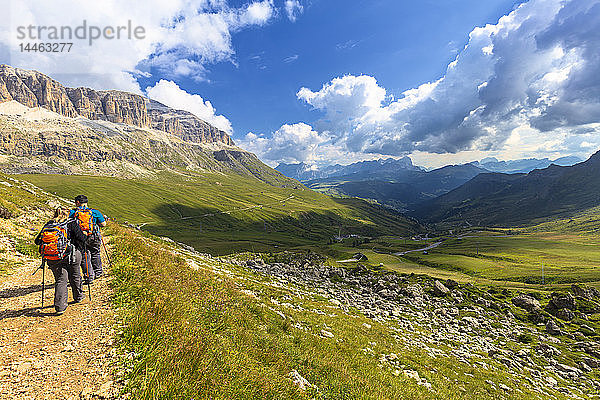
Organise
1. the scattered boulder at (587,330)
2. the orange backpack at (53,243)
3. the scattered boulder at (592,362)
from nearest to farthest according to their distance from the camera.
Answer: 1. the orange backpack at (53,243)
2. the scattered boulder at (592,362)
3. the scattered boulder at (587,330)

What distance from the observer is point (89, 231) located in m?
11.7

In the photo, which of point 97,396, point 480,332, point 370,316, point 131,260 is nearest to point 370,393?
point 97,396

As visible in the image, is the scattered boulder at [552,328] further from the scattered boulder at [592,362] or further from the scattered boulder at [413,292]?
the scattered boulder at [413,292]

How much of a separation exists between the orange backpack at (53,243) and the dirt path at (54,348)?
81.1 inches

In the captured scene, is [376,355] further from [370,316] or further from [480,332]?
[480,332]

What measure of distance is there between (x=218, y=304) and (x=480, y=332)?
4221 centimetres

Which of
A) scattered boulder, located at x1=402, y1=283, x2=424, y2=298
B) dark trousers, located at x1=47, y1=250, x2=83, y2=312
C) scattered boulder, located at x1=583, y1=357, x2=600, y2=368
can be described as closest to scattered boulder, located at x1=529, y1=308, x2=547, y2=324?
scattered boulder, located at x1=583, y1=357, x2=600, y2=368

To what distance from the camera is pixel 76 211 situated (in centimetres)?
1196

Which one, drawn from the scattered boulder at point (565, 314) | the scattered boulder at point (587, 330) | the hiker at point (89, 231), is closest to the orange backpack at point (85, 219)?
the hiker at point (89, 231)

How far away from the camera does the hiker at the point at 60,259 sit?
30.6 feet

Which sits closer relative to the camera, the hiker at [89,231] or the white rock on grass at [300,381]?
the white rock on grass at [300,381]

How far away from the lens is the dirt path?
18.9 feet

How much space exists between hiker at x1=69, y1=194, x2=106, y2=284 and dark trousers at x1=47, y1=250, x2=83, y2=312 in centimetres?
86

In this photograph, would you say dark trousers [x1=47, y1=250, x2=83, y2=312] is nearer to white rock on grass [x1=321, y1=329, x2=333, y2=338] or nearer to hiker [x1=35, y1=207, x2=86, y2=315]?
hiker [x1=35, y1=207, x2=86, y2=315]
